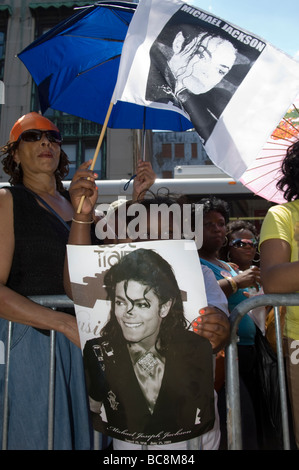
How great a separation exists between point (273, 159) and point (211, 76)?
59.3 inches

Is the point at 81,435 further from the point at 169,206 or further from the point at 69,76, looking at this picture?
the point at 69,76

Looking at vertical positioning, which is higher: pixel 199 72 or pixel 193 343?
pixel 199 72

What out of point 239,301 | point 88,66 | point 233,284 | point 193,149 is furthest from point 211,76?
point 193,149

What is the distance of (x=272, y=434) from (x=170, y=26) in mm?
2059

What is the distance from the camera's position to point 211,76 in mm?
1794

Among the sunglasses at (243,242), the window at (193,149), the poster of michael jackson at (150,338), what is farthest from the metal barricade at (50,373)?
the window at (193,149)

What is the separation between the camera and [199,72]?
1819 mm

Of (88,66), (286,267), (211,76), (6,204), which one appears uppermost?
(88,66)

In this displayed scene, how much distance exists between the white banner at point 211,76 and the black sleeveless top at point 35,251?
0.71 metres

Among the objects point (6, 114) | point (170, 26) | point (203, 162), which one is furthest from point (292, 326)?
point (203, 162)

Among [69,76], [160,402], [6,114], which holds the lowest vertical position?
[160,402]

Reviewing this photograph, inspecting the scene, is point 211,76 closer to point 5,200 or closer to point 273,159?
point 5,200

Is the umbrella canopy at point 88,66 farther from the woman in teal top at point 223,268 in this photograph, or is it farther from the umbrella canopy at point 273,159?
the woman in teal top at point 223,268

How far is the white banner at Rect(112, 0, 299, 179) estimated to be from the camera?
168cm
